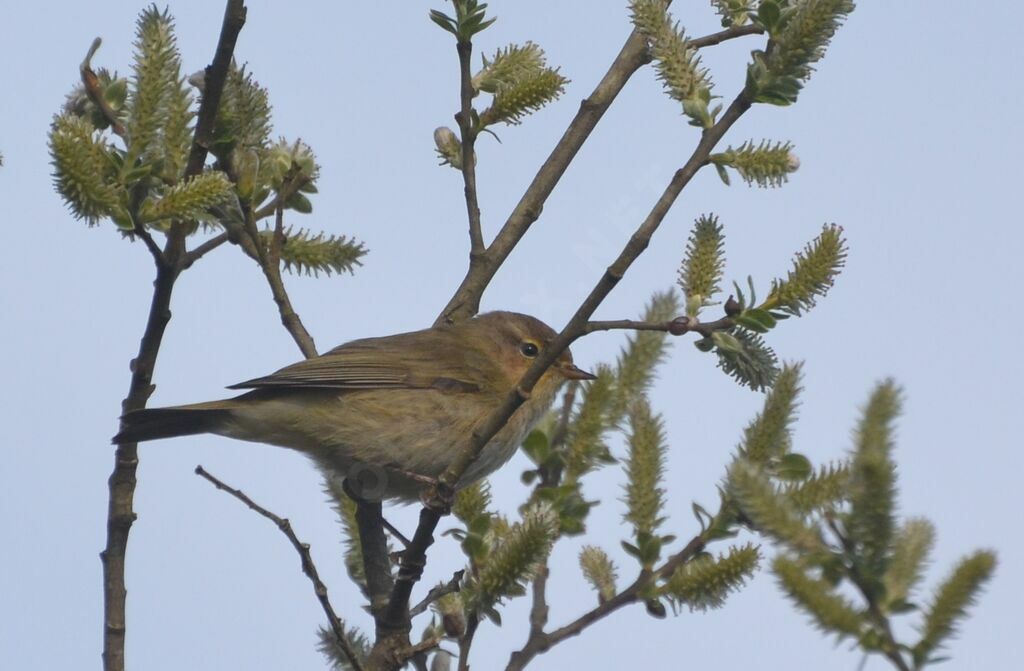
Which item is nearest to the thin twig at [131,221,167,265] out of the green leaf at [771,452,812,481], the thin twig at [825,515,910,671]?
the green leaf at [771,452,812,481]

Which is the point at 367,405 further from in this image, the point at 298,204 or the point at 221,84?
the point at 221,84

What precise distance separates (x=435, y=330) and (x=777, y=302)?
2.41 m

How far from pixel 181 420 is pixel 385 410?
839 millimetres

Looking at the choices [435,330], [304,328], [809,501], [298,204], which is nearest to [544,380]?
[435,330]

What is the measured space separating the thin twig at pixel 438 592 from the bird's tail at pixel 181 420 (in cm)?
143

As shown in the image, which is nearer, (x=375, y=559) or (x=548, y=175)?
(x=375, y=559)

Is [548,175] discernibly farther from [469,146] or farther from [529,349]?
[529,349]

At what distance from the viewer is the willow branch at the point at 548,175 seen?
14.1 ft

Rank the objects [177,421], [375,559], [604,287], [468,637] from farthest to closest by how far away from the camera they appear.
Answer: [177,421]
[375,559]
[468,637]
[604,287]

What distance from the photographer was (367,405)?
5.46 metres

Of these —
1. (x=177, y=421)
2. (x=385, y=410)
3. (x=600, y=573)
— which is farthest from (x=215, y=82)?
(x=385, y=410)

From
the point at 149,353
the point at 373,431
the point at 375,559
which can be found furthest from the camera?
the point at 373,431

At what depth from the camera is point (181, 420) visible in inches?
206

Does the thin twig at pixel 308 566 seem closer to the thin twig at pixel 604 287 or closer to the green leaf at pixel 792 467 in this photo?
the thin twig at pixel 604 287
